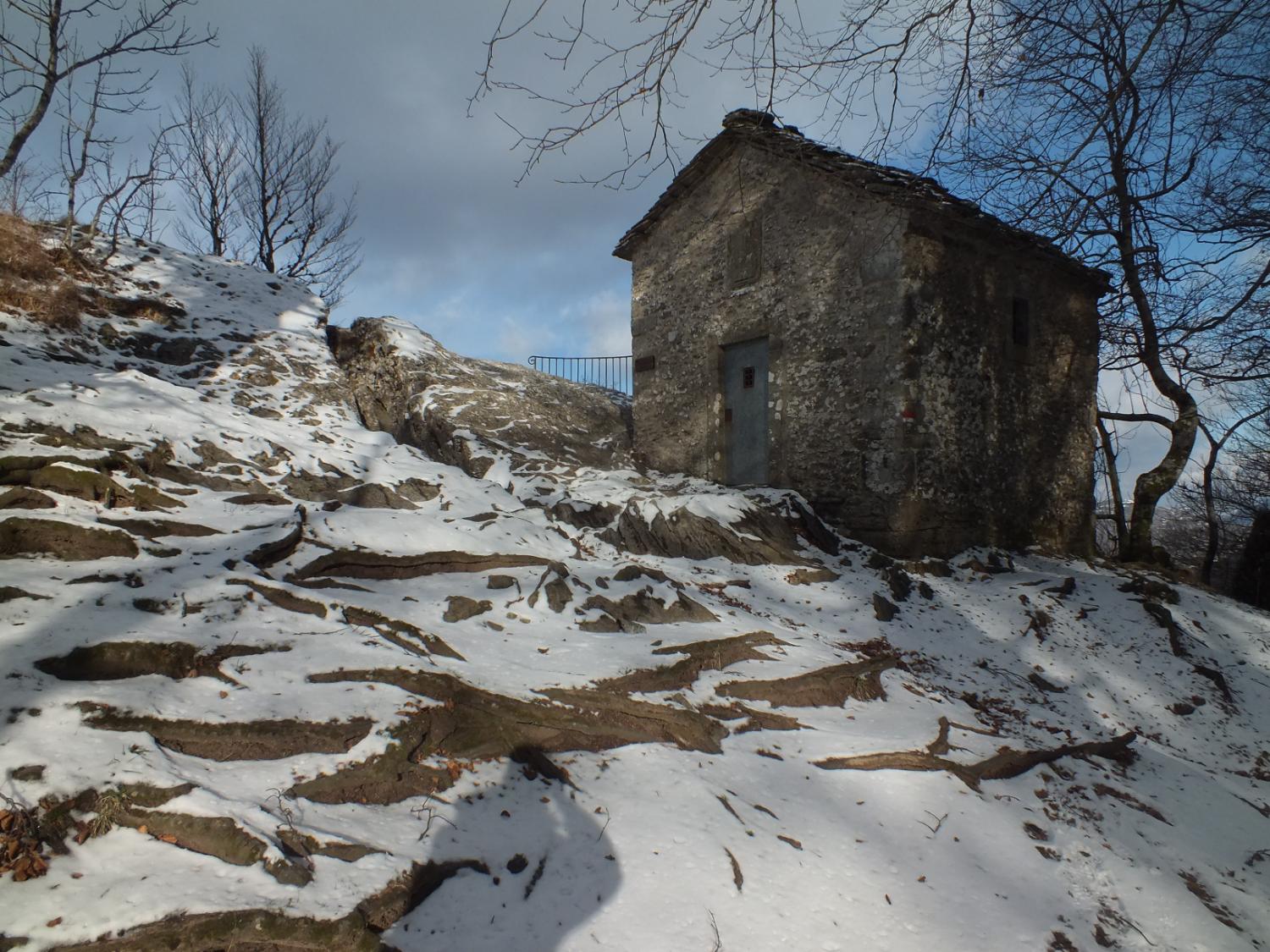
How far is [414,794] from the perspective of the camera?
2.69 m

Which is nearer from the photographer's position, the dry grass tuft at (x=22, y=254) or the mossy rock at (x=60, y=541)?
the mossy rock at (x=60, y=541)

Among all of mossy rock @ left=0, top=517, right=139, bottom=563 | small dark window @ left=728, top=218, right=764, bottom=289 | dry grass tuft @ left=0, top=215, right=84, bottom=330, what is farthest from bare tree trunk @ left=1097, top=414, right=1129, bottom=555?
dry grass tuft @ left=0, top=215, right=84, bottom=330

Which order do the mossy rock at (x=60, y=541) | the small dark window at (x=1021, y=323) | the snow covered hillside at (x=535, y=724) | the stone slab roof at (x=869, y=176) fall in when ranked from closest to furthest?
1. the snow covered hillside at (x=535, y=724)
2. the mossy rock at (x=60, y=541)
3. the stone slab roof at (x=869, y=176)
4. the small dark window at (x=1021, y=323)

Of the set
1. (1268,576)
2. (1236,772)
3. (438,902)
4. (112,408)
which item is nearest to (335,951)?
(438,902)

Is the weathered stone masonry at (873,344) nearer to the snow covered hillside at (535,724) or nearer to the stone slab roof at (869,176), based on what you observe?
the stone slab roof at (869,176)

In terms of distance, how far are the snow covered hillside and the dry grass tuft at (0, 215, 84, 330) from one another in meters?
0.43

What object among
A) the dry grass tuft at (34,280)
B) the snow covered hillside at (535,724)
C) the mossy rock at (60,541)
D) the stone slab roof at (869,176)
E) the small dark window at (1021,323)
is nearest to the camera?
the snow covered hillside at (535,724)

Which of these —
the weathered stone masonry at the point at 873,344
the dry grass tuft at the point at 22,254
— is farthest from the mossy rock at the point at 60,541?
the weathered stone masonry at the point at 873,344

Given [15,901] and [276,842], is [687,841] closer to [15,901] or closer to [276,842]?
[276,842]

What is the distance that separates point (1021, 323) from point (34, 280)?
503 inches

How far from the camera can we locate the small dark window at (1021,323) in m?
9.29

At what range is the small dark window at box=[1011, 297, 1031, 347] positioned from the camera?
30.5 feet

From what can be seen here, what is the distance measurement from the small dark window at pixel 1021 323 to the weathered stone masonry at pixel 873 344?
0.08ft

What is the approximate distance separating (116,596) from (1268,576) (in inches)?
498
